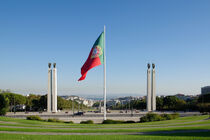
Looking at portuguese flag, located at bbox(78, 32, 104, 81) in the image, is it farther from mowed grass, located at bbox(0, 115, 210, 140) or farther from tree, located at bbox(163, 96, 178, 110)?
tree, located at bbox(163, 96, 178, 110)

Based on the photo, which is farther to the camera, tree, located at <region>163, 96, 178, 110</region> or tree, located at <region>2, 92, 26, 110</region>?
tree, located at <region>163, 96, 178, 110</region>

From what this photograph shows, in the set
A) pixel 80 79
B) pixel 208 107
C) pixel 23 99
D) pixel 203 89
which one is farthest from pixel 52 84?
pixel 203 89

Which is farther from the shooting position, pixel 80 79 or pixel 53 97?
pixel 53 97

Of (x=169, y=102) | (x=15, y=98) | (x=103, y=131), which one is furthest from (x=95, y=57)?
(x=15, y=98)

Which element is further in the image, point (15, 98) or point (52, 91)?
point (15, 98)

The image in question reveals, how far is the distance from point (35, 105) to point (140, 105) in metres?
53.5

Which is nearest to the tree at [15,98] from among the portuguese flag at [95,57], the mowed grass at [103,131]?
the portuguese flag at [95,57]

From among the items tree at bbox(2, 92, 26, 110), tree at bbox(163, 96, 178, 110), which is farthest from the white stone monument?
tree at bbox(163, 96, 178, 110)

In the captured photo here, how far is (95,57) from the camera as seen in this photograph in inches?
1248

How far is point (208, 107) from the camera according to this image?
195 feet

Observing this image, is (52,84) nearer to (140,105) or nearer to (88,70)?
(88,70)

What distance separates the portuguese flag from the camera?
31.2 m

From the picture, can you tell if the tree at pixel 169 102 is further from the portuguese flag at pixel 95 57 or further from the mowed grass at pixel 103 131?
the mowed grass at pixel 103 131

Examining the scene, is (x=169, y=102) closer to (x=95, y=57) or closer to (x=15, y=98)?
(x=95, y=57)
